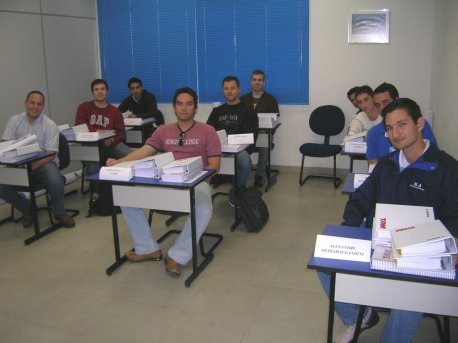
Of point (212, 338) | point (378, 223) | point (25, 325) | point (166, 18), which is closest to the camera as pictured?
point (378, 223)

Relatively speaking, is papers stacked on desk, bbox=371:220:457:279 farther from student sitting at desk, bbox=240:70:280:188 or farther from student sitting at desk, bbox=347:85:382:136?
student sitting at desk, bbox=240:70:280:188

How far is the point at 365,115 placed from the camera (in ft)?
13.9

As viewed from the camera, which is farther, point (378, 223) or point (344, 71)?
point (344, 71)

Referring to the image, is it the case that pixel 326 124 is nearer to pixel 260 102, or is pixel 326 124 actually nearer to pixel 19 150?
pixel 260 102

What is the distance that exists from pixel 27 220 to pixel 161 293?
1.96 meters

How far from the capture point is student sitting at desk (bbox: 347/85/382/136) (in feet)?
13.3

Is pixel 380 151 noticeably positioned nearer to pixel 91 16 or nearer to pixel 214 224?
pixel 214 224

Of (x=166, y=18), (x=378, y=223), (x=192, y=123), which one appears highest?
(x=166, y=18)

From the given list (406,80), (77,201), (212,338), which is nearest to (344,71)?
(406,80)

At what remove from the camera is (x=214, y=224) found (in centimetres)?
418

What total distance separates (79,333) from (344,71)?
437 centimetres

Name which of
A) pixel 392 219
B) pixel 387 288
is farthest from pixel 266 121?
pixel 387 288

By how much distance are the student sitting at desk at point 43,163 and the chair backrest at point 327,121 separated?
3043 mm

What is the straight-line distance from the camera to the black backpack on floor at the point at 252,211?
393cm
